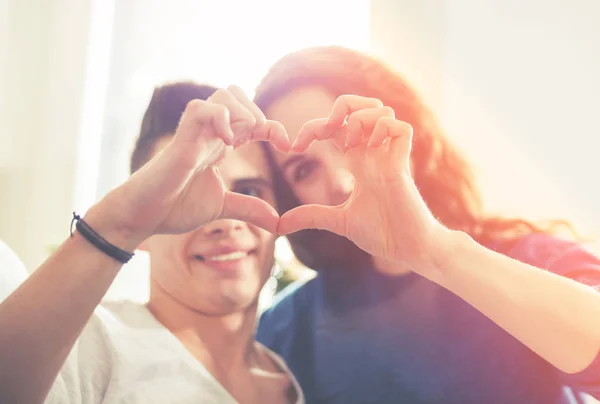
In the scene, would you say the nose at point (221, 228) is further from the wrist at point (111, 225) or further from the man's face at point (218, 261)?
the wrist at point (111, 225)

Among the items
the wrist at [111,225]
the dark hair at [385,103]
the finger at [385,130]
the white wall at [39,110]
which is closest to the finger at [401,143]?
the finger at [385,130]

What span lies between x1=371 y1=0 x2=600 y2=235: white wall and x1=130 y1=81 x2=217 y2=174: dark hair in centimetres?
31

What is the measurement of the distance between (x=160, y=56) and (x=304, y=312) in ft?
1.60

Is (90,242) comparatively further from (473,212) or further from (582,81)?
(582,81)

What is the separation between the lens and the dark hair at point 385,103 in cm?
77

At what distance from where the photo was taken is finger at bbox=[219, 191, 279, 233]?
627 millimetres

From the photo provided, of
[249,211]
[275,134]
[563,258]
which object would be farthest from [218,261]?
[563,258]

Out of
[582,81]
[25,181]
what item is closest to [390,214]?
[582,81]

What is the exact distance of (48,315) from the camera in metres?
0.53

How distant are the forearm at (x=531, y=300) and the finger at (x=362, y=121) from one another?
0.16 meters

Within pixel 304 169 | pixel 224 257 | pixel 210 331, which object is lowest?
pixel 210 331

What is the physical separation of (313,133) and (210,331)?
0.34 meters

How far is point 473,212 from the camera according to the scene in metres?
0.76

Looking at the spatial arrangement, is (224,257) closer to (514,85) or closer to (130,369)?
(130,369)
